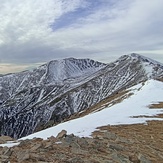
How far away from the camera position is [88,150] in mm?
10617

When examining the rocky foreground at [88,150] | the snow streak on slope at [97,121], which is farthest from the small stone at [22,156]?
the snow streak on slope at [97,121]

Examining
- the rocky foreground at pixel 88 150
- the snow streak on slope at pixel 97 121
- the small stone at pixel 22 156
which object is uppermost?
the small stone at pixel 22 156

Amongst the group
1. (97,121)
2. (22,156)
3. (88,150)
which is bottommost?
(97,121)

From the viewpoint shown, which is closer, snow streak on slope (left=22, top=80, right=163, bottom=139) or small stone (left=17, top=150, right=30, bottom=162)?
small stone (left=17, top=150, right=30, bottom=162)

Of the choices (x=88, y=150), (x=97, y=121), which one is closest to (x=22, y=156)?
(x=88, y=150)

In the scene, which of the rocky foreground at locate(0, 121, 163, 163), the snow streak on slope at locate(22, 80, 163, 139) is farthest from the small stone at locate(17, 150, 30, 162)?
the snow streak on slope at locate(22, 80, 163, 139)

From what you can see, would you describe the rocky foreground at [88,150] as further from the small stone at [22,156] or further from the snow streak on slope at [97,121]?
the snow streak on slope at [97,121]

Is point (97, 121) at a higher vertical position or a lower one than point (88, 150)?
lower

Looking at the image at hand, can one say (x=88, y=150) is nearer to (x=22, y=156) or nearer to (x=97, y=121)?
(x=22, y=156)

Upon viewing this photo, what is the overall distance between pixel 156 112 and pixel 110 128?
7777mm

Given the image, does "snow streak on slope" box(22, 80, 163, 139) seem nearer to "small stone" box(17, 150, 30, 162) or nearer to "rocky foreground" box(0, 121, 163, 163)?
"rocky foreground" box(0, 121, 163, 163)

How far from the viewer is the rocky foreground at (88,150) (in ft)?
30.1

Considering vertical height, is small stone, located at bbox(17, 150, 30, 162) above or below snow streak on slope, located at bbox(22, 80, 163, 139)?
above

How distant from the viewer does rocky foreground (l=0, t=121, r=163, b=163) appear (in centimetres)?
917
